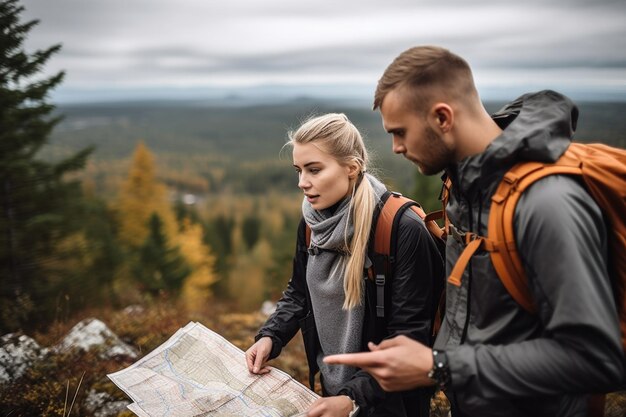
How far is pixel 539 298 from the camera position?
153cm

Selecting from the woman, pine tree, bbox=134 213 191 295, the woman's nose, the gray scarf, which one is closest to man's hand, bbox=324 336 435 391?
the woman

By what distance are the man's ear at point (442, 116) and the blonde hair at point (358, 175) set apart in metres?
0.87

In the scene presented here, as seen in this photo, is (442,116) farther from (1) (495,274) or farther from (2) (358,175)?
(2) (358,175)

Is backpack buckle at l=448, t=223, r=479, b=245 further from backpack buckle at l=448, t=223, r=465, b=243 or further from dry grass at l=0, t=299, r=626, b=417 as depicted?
dry grass at l=0, t=299, r=626, b=417

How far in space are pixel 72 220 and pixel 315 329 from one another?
1637cm

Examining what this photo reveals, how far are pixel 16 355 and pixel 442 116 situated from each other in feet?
16.0

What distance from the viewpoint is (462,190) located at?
1.85m

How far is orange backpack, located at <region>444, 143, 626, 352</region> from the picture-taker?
4.97 ft

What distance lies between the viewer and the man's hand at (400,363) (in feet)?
5.46

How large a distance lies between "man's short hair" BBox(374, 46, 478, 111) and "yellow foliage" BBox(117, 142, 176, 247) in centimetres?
3380

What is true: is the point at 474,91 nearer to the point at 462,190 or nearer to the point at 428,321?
the point at 462,190

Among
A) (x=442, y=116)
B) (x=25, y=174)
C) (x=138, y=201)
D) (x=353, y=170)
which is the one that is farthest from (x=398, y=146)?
(x=138, y=201)

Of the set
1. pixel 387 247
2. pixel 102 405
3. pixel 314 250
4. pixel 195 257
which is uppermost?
pixel 387 247

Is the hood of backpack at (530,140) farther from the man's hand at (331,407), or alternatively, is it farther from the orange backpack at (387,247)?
the man's hand at (331,407)
